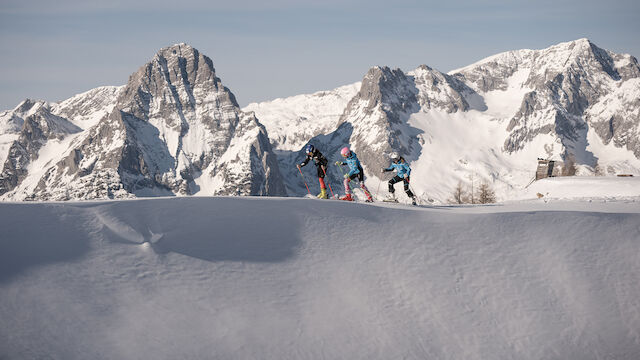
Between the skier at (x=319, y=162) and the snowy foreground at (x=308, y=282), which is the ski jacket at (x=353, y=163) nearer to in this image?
the skier at (x=319, y=162)

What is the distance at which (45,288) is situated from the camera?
47.8ft

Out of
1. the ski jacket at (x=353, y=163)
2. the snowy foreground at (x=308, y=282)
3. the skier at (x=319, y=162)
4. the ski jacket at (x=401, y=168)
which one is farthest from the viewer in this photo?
the ski jacket at (x=353, y=163)

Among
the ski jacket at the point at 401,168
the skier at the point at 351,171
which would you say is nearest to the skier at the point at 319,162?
the skier at the point at 351,171

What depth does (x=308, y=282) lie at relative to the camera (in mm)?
16625

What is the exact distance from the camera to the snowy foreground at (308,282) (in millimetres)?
14477

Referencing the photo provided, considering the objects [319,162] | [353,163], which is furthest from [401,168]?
[319,162]

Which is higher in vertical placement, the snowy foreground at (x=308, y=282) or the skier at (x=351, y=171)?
the skier at (x=351, y=171)

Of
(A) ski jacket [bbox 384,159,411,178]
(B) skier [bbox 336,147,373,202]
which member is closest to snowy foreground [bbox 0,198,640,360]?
(A) ski jacket [bbox 384,159,411,178]

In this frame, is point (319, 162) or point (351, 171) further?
point (319, 162)

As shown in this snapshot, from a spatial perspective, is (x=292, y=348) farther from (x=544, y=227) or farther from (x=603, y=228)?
(x=603, y=228)

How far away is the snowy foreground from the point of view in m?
14.5

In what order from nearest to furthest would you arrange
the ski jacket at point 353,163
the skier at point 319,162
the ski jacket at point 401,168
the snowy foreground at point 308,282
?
the snowy foreground at point 308,282 → the ski jacket at point 401,168 → the skier at point 319,162 → the ski jacket at point 353,163

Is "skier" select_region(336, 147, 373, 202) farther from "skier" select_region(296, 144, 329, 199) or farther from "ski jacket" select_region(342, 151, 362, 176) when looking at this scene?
"skier" select_region(296, 144, 329, 199)

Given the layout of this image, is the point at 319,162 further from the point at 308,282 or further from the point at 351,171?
the point at 308,282
